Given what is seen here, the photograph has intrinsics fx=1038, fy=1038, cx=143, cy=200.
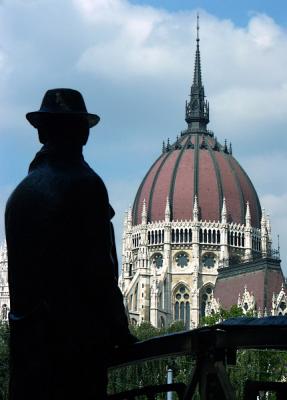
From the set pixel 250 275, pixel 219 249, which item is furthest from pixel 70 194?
pixel 219 249

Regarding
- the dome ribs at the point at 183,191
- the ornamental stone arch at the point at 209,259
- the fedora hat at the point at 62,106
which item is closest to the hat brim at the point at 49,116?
the fedora hat at the point at 62,106

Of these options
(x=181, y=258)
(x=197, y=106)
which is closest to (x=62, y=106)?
(x=181, y=258)

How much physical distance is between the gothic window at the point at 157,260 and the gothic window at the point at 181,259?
2.15 m

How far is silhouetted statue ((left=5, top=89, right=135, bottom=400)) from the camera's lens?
6840mm

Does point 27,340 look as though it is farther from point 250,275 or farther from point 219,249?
point 219,249

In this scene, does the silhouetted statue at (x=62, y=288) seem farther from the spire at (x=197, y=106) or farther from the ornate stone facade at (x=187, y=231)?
the spire at (x=197, y=106)

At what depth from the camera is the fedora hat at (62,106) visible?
7.44m

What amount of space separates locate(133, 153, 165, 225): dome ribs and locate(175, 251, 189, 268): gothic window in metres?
7.71

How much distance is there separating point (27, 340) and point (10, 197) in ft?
3.37

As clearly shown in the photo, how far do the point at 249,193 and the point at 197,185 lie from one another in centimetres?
742

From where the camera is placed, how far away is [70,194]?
277 inches

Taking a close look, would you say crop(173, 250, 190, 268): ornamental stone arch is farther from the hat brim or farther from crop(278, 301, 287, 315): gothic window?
the hat brim

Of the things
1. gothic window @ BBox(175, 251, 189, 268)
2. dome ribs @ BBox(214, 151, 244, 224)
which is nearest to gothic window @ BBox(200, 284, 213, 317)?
gothic window @ BBox(175, 251, 189, 268)

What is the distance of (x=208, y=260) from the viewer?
123875 millimetres
